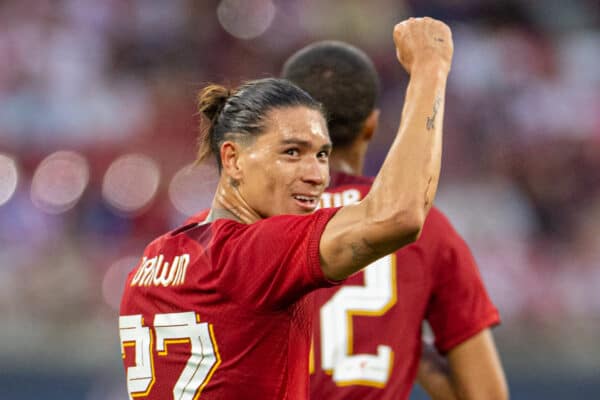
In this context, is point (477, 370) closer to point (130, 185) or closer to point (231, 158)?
point (231, 158)

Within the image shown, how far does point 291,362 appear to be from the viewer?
2.43 metres

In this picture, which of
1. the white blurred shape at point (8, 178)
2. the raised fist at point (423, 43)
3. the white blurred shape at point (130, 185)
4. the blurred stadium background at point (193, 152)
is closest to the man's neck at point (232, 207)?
the raised fist at point (423, 43)

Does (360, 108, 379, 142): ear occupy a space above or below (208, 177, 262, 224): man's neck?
above

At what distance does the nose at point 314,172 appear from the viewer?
2.49m

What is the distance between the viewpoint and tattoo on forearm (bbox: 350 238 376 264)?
219cm

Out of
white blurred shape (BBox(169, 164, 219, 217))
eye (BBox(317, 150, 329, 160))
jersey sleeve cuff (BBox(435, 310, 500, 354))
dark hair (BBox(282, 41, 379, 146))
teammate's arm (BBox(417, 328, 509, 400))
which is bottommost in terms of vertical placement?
teammate's arm (BBox(417, 328, 509, 400))

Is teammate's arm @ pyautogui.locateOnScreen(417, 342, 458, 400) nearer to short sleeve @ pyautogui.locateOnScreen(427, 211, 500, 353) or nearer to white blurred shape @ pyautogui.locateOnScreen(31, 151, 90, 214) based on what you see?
short sleeve @ pyautogui.locateOnScreen(427, 211, 500, 353)

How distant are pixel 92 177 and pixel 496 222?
3624 millimetres

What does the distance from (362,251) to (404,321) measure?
3.83 ft

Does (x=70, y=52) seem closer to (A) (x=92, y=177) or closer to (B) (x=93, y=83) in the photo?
(B) (x=93, y=83)

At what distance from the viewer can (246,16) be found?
10.5m

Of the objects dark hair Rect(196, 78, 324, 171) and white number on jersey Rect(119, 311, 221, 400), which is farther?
A: dark hair Rect(196, 78, 324, 171)

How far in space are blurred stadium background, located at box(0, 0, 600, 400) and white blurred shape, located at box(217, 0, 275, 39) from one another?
0.02 m

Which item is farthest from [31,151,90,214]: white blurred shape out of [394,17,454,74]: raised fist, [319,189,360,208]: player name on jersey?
[394,17,454,74]: raised fist
